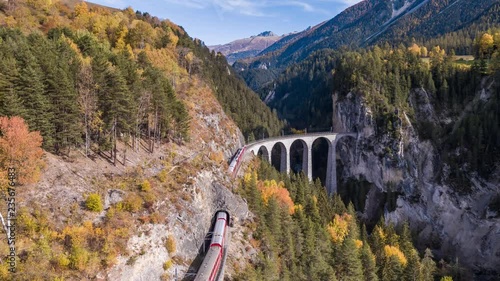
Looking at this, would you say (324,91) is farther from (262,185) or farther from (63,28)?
(63,28)

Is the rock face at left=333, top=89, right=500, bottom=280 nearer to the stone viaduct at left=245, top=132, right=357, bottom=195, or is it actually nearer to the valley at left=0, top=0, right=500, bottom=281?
the valley at left=0, top=0, right=500, bottom=281

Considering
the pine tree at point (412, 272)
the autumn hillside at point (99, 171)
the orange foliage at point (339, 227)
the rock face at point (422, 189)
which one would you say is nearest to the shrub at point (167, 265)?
the autumn hillside at point (99, 171)

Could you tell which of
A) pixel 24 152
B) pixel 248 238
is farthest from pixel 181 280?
pixel 24 152

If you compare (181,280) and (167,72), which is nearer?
(181,280)

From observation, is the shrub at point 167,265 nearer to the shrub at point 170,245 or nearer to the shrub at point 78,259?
the shrub at point 170,245

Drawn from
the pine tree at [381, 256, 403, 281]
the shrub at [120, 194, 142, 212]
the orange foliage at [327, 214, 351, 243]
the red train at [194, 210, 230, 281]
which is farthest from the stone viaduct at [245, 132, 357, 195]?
the shrub at [120, 194, 142, 212]
